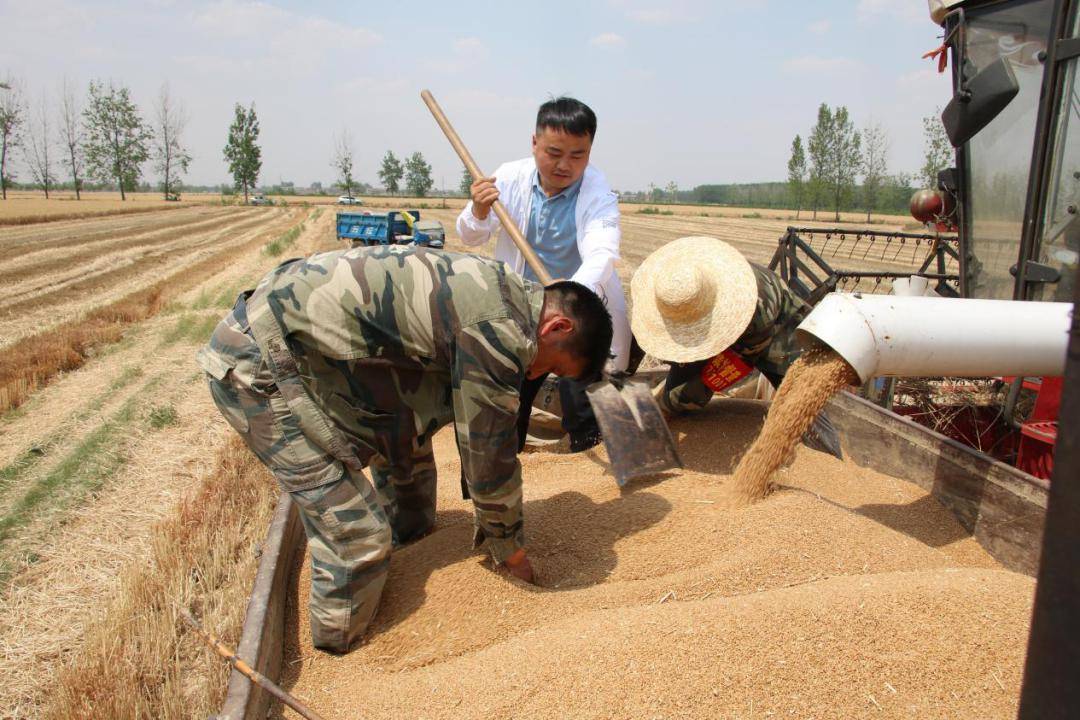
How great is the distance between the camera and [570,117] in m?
3.53

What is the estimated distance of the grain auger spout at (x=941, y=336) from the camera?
2363mm

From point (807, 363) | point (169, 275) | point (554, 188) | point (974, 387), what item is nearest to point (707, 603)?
point (807, 363)

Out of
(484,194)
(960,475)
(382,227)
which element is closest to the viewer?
(960,475)

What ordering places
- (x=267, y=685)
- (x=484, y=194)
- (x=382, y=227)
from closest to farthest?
(x=267, y=685) → (x=484, y=194) → (x=382, y=227)

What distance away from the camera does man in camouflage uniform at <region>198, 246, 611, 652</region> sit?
2.22 metres

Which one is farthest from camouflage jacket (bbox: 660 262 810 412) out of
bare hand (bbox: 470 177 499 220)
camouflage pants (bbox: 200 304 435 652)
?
camouflage pants (bbox: 200 304 435 652)

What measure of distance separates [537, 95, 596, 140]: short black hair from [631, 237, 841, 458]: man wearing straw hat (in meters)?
0.87

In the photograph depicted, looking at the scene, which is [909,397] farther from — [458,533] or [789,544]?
[458,533]

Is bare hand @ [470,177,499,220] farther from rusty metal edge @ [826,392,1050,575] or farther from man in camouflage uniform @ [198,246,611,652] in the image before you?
rusty metal edge @ [826,392,1050,575]

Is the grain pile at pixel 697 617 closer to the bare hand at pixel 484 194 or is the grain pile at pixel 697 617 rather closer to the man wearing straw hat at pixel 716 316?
the man wearing straw hat at pixel 716 316

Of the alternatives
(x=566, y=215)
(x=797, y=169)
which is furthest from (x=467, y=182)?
(x=566, y=215)

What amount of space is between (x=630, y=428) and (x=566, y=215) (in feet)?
4.02

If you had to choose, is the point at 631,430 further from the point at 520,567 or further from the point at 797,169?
the point at 797,169

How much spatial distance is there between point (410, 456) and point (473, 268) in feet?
3.10
